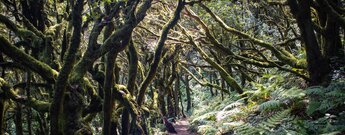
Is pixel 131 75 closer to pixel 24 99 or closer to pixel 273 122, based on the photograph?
pixel 24 99

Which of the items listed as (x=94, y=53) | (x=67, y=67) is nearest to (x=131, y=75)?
(x=94, y=53)

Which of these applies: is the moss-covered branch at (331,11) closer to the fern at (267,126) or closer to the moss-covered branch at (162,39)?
the fern at (267,126)

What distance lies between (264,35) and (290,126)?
31.0 ft

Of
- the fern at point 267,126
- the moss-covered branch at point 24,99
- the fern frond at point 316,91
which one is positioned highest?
the moss-covered branch at point 24,99

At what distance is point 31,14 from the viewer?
33.0ft

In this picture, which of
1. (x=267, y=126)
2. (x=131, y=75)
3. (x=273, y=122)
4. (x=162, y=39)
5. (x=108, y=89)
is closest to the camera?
(x=273, y=122)

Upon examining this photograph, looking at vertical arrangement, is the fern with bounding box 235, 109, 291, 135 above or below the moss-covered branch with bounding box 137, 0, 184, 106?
below

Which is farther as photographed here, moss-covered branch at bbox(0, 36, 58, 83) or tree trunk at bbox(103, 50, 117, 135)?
tree trunk at bbox(103, 50, 117, 135)

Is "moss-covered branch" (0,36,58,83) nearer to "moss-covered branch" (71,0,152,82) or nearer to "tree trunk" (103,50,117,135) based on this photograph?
"moss-covered branch" (71,0,152,82)

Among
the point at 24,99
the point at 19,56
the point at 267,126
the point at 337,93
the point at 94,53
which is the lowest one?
the point at 267,126

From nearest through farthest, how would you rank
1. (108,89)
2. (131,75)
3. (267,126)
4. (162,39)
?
(267,126), (108,89), (162,39), (131,75)

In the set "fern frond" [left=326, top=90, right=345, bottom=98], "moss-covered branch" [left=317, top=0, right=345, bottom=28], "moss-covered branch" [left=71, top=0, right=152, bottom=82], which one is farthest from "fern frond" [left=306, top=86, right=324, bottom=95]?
"moss-covered branch" [left=71, top=0, right=152, bottom=82]

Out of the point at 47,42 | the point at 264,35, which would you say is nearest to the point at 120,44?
the point at 47,42

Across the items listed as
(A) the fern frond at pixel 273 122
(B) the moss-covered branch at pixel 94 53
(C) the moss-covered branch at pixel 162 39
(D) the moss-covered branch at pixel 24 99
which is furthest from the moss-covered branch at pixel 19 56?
(A) the fern frond at pixel 273 122
